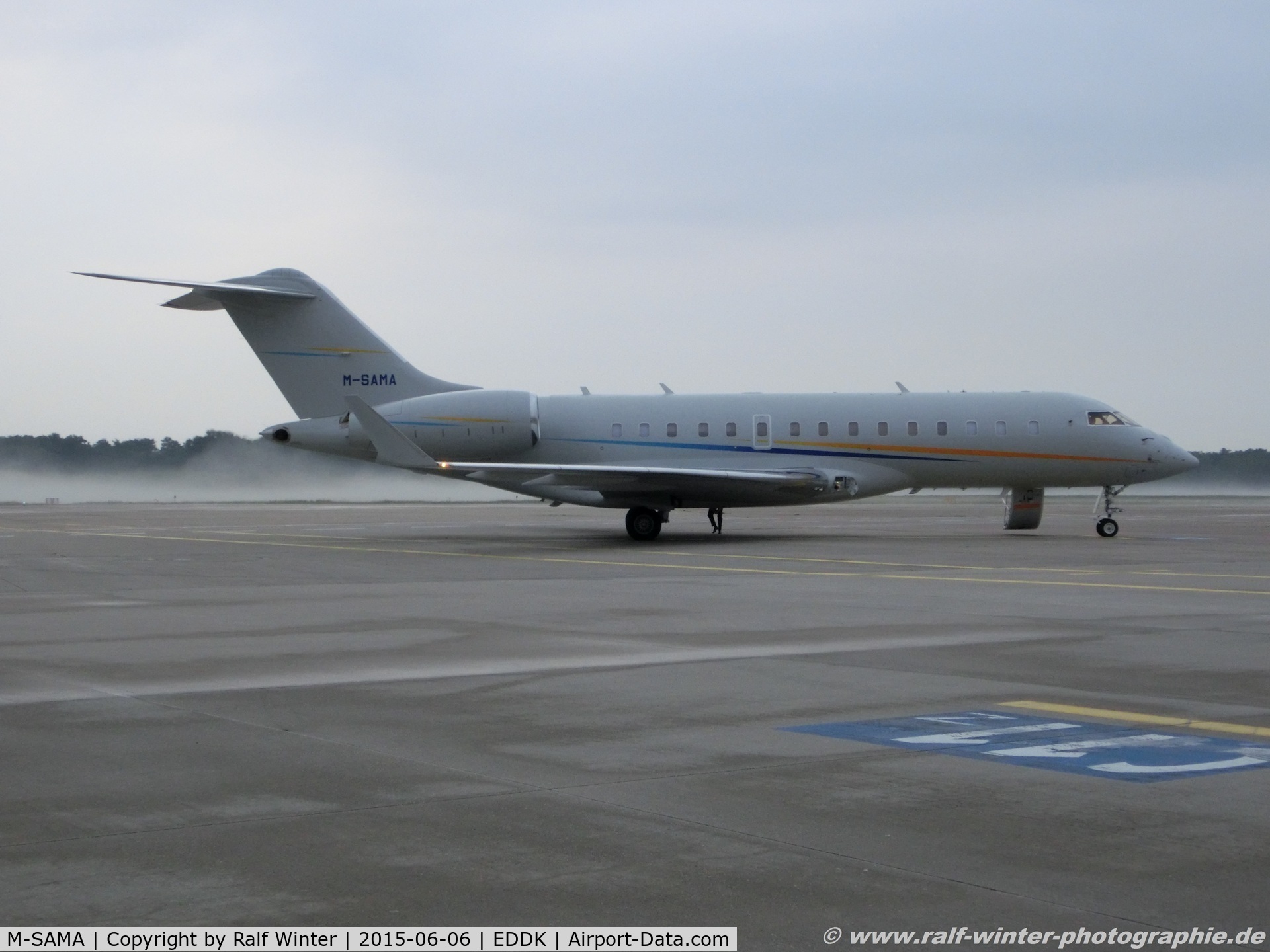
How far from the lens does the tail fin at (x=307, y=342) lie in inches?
1286

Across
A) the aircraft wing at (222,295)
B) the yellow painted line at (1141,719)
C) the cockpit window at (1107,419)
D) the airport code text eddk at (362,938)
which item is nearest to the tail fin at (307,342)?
the aircraft wing at (222,295)

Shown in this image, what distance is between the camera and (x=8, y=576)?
20.4 m

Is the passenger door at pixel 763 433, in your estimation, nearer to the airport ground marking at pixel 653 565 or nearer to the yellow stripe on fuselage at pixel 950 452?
the yellow stripe on fuselage at pixel 950 452

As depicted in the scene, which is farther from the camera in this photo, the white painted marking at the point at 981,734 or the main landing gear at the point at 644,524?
the main landing gear at the point at 644,524

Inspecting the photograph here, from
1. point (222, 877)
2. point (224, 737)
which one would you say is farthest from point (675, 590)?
point (222, 877)

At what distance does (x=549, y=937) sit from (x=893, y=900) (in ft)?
4.04

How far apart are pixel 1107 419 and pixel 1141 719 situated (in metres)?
24.7

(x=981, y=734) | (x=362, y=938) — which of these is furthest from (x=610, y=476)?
(x=362, y=938)

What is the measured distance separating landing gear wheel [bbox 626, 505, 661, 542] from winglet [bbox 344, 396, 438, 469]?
5021mm

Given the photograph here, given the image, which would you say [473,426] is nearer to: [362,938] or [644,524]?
[644,524]

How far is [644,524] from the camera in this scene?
101 feet

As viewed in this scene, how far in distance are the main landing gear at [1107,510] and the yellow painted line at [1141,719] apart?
2355 cm

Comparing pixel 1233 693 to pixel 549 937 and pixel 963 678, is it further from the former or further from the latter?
pixel 549 937

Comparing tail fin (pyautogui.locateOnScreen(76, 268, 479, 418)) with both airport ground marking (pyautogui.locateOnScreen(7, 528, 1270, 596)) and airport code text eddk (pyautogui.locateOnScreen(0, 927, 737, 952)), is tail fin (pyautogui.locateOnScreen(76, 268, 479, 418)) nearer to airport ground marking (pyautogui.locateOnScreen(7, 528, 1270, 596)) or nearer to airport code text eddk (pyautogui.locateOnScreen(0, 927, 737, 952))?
airport ground marking (pyautogui.locateOnScreen(7, 528, 1270, 596))
